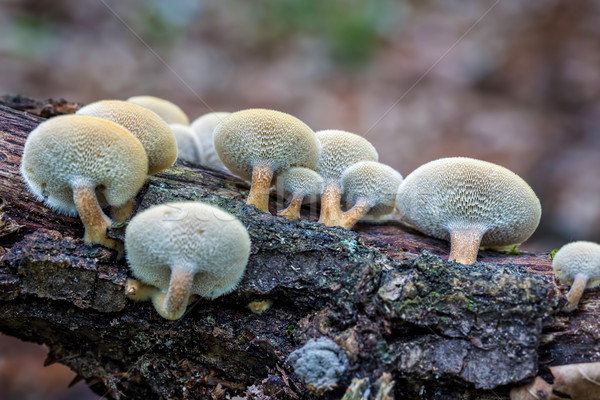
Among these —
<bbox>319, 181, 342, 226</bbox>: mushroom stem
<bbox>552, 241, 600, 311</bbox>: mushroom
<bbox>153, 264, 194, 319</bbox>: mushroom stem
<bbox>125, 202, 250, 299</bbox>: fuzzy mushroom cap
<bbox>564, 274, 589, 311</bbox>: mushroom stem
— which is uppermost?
<bbox>552, 241, 600, 311</bbox>: mushroom

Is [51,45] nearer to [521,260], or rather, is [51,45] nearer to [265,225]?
[265,225]

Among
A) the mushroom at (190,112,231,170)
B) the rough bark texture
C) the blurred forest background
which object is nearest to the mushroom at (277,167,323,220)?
the rough bark texture

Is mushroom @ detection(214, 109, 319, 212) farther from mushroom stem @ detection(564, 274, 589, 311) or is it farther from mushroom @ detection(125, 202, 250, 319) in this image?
mushroom stem @ detection(564, 274, 589, 311)

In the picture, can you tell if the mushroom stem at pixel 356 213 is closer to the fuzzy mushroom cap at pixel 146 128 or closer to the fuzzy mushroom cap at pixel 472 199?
the fuzzy mushroom cap at pixel 472 199

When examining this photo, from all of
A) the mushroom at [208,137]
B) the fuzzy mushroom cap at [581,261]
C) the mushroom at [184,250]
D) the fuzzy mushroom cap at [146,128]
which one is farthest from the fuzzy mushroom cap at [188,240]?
the mushroom at [208,137]

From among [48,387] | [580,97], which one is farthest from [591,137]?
[48,387]

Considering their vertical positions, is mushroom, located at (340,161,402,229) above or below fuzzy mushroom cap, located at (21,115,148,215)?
above
